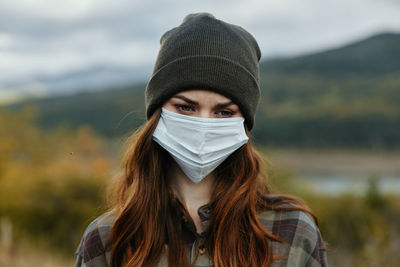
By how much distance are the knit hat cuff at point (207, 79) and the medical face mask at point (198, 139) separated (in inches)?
3.2

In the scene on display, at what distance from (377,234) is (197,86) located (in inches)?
212

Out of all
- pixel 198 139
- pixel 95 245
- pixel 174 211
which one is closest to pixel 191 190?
pixel 174 211

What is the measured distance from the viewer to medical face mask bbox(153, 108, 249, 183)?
80.7 inches

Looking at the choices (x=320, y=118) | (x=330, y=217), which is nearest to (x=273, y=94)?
(x=320, y=118)

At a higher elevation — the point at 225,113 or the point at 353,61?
the point at 225,113

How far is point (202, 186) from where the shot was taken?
2.21 m

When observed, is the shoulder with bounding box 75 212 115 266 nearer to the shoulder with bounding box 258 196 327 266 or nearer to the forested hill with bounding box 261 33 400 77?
the shoulder with bounding box 258 196 327 266

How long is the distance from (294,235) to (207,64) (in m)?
0.83

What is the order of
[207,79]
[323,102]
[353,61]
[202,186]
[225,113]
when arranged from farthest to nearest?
[353,61] → [323,102] → [202,186] → [225,113] → [207,79]

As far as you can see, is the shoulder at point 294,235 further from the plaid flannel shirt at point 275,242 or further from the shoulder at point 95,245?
the shoulder at point 95,245

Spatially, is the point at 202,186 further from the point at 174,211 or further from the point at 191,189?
the point at 174,211

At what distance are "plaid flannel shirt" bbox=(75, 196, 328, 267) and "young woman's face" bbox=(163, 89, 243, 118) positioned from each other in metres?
0.42

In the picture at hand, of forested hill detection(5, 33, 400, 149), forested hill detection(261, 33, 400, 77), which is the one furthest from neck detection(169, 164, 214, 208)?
forested hill detection(261, 33, 400, 77)

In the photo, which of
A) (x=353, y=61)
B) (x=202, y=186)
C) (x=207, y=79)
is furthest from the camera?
(x=353, y=61)
